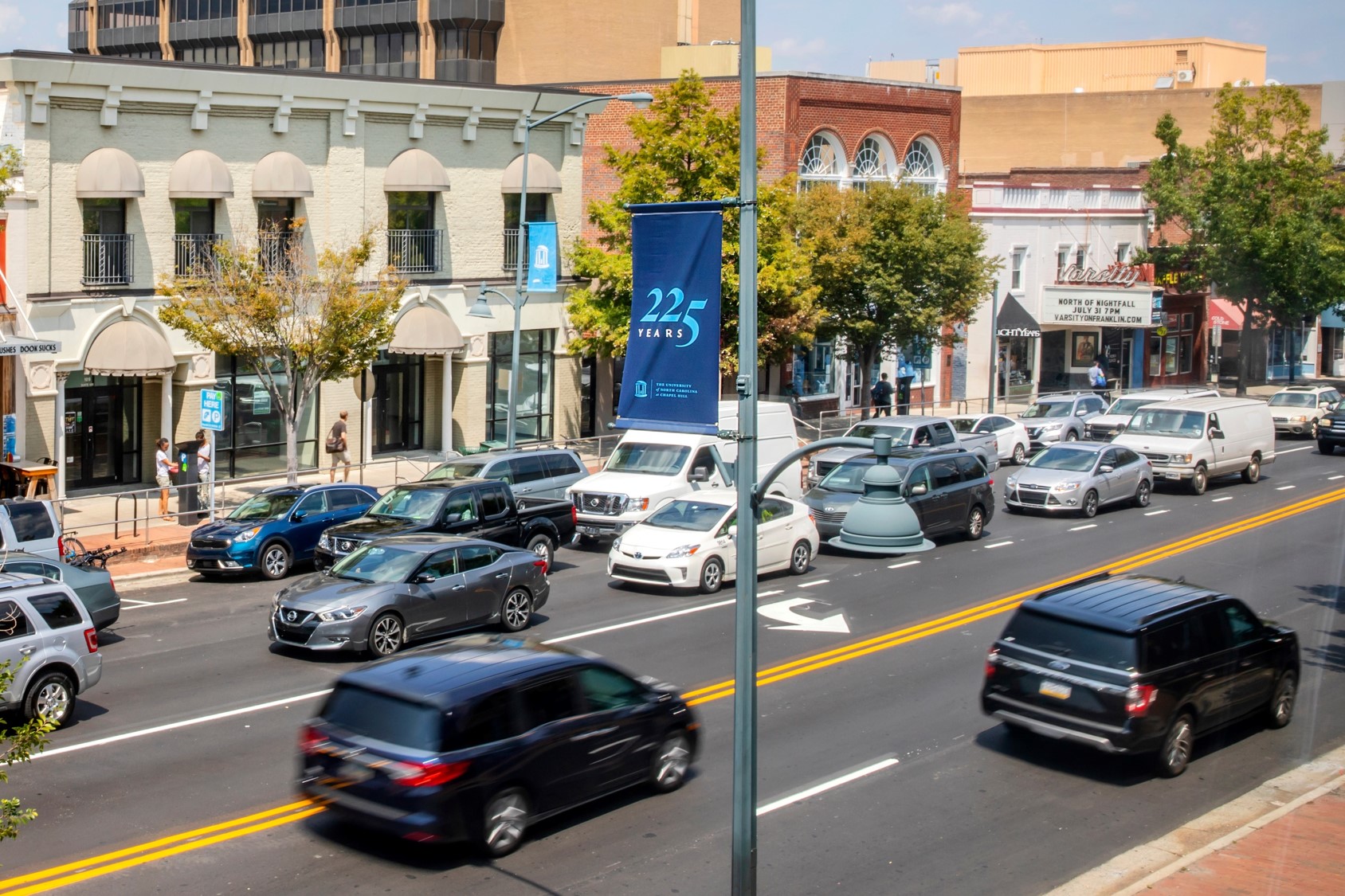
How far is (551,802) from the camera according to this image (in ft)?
39.4

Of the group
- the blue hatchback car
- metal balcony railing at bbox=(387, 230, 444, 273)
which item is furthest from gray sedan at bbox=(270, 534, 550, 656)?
metal balcony railing at bbox=(387, 230, 444, 273)

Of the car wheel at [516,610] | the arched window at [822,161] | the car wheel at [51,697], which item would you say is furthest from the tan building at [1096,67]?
the car wheel at [51,697]

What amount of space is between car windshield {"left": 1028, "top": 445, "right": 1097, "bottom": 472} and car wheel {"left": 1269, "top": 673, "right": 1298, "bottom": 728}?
1484 cm

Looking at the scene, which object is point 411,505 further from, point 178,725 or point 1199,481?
point 1199,481

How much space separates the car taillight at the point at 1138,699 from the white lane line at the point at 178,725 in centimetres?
794

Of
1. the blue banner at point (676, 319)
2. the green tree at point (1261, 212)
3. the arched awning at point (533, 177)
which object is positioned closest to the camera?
the blue banner at point (676, 319)

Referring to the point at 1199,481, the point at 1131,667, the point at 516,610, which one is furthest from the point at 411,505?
the point at 1199,481

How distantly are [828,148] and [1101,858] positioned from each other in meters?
37.4

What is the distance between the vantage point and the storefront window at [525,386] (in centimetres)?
3859

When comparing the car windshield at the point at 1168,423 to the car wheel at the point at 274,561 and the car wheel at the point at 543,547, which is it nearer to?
the car wheel at the point at 543,547

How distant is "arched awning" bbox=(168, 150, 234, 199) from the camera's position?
3109 centimetres

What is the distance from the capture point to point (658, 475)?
27.5m

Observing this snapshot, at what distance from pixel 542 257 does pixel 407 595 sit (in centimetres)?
1579

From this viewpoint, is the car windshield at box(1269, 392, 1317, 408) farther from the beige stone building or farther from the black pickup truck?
the black pickup truck
